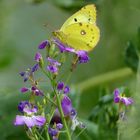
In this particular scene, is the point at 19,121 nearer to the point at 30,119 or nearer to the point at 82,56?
the point at 30,119

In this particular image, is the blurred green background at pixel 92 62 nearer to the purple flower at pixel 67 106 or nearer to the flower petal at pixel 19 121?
the purple flower at pixel 67 106

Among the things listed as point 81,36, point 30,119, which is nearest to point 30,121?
point 30,119

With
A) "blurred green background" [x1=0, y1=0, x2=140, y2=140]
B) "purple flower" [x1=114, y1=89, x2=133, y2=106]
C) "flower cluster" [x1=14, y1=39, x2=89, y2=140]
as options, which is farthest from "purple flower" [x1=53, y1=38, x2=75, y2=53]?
"blurred green background" [x1=0, y1=0, x2=140, y2=140]

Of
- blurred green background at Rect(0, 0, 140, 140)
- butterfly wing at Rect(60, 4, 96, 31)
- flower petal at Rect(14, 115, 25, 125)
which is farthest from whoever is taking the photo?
blurred green background at Rect(0, 0, 140, 140)

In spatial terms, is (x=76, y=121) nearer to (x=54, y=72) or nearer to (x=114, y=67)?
(x=54, y=72)

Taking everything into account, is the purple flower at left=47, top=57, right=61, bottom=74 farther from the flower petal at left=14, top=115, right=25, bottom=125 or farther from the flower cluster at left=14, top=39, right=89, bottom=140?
the flower petal at left=14, top=115, right=25, bottom=125

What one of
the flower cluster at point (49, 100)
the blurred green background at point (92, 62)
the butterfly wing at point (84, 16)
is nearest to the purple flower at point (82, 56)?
the flower cluster at point (49, 100)

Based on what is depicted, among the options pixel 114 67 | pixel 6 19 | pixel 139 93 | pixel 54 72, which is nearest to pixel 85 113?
pixel 114 67
